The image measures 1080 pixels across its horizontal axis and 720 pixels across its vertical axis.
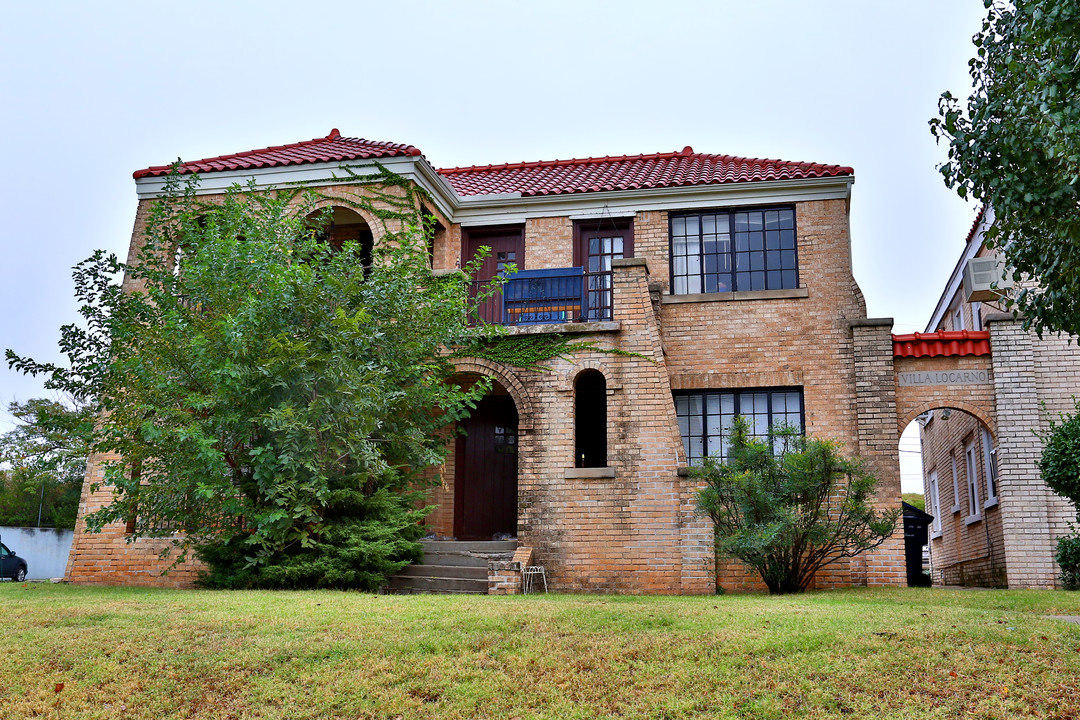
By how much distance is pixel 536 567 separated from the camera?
13070mm

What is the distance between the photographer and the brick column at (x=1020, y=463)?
564 inches

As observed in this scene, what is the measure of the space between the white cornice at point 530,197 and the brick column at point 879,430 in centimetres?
268

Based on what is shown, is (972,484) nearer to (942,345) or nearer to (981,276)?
(942,345)

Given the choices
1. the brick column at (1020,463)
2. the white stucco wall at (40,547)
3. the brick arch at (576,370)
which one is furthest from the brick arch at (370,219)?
the white stucco wall at (40,547)

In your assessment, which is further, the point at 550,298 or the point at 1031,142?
the point at 550,298

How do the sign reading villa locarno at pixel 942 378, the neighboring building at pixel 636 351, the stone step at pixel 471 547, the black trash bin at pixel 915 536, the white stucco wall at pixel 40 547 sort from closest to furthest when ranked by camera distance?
1. the neighboring building at pixel 636 351
2. the stone step at pixel 471 547
3. the sign reading villa locarno at pixel 942 378
4. the black trash bin at pixel 915 536
5. the white stucco wall at pixel 40 547

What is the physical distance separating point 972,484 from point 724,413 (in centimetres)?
605

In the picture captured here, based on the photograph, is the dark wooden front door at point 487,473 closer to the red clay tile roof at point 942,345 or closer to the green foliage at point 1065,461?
the red clay tile roof at point 942,345

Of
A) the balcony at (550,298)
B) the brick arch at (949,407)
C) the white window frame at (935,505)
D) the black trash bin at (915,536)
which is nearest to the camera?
the brick arch at (949,407)

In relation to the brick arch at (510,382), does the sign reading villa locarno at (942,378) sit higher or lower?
higher

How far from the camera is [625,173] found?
60.6ft

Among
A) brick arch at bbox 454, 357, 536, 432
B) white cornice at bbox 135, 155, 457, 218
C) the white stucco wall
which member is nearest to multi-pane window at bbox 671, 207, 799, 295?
brick arch at bbox 454, 357, 536, 432

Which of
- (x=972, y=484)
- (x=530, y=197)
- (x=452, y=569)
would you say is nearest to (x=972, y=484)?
(x=972, y=484)

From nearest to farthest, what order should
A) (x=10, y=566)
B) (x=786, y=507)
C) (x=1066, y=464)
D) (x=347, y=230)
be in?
(x=786, y=507)
(x=1066, y=464)
(x=347, y=230)
(x=10, y=566)
